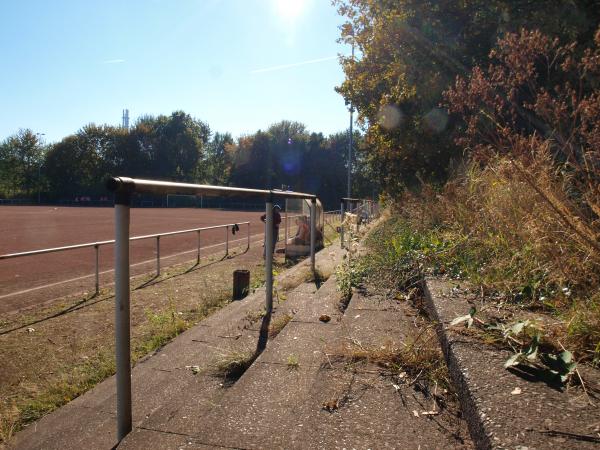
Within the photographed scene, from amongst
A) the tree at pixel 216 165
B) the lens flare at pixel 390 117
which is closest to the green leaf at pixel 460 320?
the lens flare at pixel 390 117

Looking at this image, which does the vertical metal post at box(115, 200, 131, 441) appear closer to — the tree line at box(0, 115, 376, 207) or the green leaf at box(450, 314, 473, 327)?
the green leaf at box(450, 314, 473, 327)

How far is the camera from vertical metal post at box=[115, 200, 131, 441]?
2.02m

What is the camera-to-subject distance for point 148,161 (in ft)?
→ 265

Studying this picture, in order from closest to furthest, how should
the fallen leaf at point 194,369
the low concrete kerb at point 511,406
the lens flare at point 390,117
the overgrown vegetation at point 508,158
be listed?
1. the low concrete kerb at point 511,406
2. the overgrown vegetation at point 508,158
3. the fallen leaf at point 194,369
4. the lens flare at point 390,117

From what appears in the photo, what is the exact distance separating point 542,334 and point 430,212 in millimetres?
3807

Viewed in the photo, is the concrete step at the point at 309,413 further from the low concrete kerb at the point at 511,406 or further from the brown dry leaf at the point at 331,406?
the low concrete kerb at the point at 511,406

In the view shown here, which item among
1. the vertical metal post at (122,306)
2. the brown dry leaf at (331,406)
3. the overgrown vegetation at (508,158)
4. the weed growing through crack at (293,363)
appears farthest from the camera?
the weed growing through crack at (293,363)

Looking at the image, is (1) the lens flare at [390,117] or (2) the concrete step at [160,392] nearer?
(2) the concrete step at [160,392]

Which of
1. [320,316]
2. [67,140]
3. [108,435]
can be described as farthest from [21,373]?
[67,140]

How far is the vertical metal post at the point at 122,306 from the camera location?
2021 millimetres

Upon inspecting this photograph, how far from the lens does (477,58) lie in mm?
9117

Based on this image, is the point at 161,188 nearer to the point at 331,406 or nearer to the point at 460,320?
the point at 331,406

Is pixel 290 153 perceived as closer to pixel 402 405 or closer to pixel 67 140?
pixel 67 140

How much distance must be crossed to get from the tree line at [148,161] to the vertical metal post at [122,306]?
227 ft
